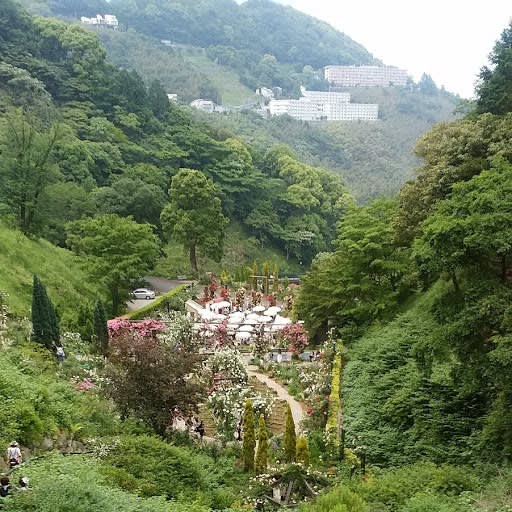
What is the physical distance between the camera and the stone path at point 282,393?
1809cm

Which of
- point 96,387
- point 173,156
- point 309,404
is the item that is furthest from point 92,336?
point 173,156

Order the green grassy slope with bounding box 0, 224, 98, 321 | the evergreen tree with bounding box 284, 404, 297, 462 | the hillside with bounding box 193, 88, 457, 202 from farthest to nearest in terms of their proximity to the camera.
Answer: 1. the hillside with bounding box 193, 88, 457, 202
2. the green grassy slope with bounding box 0, 224, 98, 321
3. the evergreen tree with bounding box 284, 404, 297, 462

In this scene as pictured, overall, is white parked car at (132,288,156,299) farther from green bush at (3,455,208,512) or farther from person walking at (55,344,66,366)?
green bush at (3,455,208,512)

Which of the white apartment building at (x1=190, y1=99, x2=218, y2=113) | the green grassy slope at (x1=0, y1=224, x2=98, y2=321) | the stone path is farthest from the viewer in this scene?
the white apartment building at (x1=190, y1=99, x2=218, y2=113)

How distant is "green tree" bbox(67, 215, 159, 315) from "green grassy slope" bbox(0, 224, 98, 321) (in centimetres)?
117

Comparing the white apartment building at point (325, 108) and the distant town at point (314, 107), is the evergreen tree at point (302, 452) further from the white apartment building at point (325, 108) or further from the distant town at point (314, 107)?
the white apartment building at point (325, 108)

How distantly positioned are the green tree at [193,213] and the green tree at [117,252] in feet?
34.9

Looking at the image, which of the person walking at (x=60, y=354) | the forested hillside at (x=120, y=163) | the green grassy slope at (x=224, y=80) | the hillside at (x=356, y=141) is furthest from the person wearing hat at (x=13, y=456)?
the green grassy slope at (x=224, y=80)

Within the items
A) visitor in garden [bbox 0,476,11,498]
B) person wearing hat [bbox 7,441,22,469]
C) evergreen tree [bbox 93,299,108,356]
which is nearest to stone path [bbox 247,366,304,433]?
evergreen tree [bbox 93,299,108,356]

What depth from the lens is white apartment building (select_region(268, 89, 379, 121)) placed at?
481 ft

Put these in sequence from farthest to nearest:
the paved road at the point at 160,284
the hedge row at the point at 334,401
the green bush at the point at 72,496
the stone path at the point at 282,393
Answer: the paved road at the point at 160,284 → the stone path at the point at 282,393 → the hedge row at the point at 334,401 → the green bush at the point at 72,496

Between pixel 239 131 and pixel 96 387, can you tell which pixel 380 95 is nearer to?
pixel 239 131

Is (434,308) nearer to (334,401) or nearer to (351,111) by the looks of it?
(334,401)

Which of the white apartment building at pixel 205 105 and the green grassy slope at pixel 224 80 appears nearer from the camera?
the white apartment building at pixel 205 105
